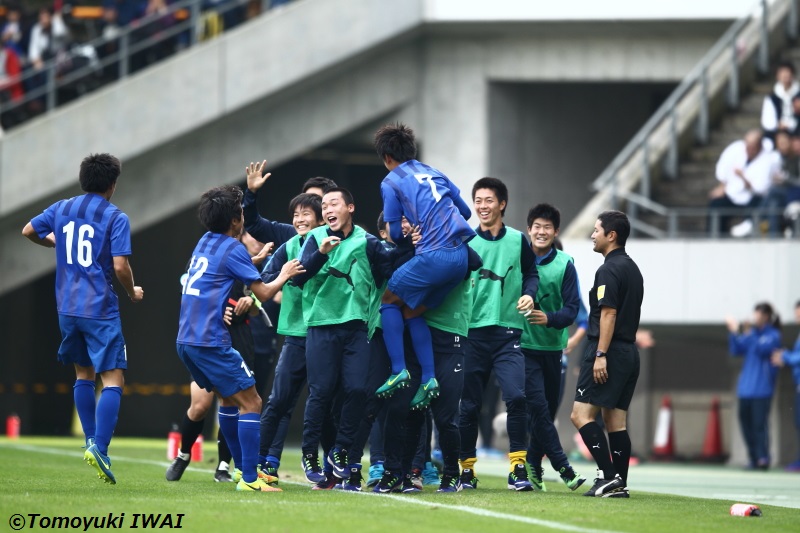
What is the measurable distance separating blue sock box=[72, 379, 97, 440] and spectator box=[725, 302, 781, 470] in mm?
10469

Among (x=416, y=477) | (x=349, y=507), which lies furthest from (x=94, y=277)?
(x=416, y=477)

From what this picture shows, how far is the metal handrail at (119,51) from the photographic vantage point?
2275 cm

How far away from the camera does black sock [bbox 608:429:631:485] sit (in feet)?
34.9

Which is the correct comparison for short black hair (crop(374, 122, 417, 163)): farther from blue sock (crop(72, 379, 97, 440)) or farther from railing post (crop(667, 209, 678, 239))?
railing post (crop(667, 209, 678, 239))

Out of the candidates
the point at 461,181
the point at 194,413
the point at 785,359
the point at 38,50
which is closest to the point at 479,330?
the point at 194,413

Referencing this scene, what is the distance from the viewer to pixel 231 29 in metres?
23.6

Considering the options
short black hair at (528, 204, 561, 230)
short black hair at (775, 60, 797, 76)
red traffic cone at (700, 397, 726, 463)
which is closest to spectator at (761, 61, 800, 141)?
short black hair at (775, 60, 797, 76)

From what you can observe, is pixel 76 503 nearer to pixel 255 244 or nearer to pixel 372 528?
pixel 372 528

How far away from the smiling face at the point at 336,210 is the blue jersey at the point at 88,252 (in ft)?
4.50

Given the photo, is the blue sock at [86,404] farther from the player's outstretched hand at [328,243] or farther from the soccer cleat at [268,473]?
the player's outstretched hand at [328,243]

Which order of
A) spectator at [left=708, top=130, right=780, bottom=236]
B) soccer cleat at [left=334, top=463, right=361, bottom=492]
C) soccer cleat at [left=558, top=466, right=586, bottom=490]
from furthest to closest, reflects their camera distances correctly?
spectator at [left=708, top=130, right=780, bottom=236]
soccer cleat at [left=558, top=466, right=586, bottom=490]
soccer cleat at [left=334, top=463, right=361, bottom=492]

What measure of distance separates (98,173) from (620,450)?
425 centimetres

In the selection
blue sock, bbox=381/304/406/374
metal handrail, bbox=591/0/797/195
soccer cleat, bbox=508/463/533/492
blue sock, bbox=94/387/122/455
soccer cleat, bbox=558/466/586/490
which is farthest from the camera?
metal handrail, bbox=591/0/797/195

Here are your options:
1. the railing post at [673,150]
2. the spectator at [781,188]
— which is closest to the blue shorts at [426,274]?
the spectator at [781,188]
